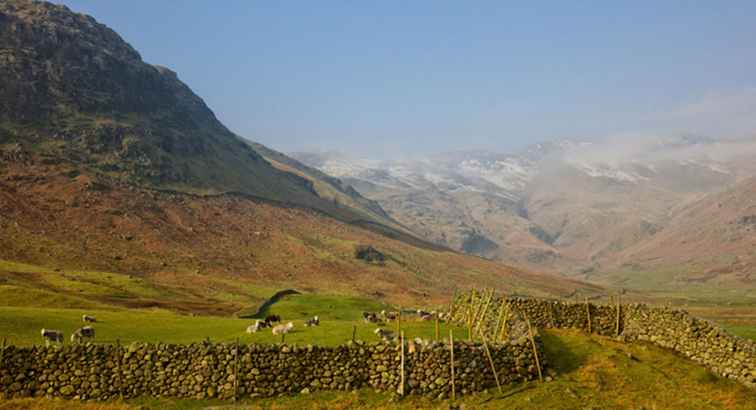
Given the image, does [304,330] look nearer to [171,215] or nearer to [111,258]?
[111,258]

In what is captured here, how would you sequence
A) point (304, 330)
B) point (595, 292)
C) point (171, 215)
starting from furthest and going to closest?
point (595, 292), point (171, 215), point (304, 330)

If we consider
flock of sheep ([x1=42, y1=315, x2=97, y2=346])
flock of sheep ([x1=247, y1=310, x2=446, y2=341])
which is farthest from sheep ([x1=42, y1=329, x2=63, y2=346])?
flock of sheep ([x1=247, y1=310, x2=446, y2=341])

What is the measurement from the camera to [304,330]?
3228 centimetres

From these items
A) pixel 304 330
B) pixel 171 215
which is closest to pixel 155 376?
pixel 304 330

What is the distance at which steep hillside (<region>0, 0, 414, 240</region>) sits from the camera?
13675cm

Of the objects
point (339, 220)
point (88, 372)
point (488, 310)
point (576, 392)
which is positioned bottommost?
point (88, 372)

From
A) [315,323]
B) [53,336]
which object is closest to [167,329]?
[53,336]

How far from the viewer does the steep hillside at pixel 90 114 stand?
137 m

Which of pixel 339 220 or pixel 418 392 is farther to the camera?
pixel 339 220

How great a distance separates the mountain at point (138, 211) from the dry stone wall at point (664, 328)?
43.6 metres

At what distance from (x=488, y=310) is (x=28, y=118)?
139 metres

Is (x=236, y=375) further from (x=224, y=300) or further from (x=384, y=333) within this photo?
(x=224, y=300)

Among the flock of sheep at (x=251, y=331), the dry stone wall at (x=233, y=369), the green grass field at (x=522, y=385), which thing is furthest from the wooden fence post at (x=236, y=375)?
the flock of sheep at (x=251, y=331)

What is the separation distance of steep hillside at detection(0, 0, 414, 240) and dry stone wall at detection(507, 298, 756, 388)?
122825 mm
